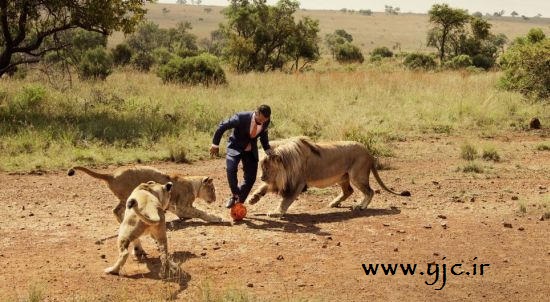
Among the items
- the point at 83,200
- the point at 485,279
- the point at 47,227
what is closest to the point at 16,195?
the point at 83,200

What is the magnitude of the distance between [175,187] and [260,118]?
131cm

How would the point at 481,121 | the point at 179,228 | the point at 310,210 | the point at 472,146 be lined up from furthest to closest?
the point at 481,121 < the point at 472,146 < the point at 310,210 < the point at 179,228

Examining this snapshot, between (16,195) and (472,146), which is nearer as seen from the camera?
(16,195)

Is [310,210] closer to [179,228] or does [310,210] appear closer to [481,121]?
[179,228]

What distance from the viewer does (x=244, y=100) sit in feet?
55.6

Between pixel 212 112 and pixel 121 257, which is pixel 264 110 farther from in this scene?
pixel 212 112

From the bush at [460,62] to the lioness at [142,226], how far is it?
26.6 metres

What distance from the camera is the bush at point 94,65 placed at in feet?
67.4

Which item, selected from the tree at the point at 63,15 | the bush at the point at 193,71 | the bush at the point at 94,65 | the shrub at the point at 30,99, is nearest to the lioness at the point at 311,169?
the tree at the point at 63,15

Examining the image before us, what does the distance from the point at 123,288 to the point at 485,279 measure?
335cm

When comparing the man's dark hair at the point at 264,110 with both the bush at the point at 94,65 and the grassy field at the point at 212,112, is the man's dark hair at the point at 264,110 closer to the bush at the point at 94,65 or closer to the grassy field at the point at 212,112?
the grassy field at the point at 212,112

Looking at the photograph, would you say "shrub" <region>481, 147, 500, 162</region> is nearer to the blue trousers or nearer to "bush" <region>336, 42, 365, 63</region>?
the blue trousers

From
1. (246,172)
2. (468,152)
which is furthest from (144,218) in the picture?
(468,152)

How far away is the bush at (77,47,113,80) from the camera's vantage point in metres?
20.5
